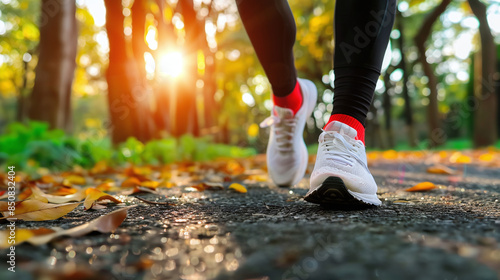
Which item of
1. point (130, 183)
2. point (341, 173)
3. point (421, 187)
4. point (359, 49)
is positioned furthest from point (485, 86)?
point (341, 173)

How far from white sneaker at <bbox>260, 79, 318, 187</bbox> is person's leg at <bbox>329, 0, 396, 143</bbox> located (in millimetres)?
616

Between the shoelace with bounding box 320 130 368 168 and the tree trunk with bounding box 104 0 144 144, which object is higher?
the tree trunk with bounding box 104 0 144 144

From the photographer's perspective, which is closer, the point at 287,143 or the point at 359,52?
the point at 359,52

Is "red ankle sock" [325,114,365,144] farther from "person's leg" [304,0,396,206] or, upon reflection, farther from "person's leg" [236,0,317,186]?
"person's leg" [236,0,317,186]

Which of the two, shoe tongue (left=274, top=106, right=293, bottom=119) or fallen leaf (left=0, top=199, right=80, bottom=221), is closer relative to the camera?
fallen leaf (left=0, top=199, right=80, bottom=221)

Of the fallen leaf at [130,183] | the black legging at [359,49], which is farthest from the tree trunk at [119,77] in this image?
the black legging at [359,49]

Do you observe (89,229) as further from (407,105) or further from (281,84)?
(407,105)

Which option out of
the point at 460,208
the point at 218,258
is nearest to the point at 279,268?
the point at 218,258

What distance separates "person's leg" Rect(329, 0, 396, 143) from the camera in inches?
56.0

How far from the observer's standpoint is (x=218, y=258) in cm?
75

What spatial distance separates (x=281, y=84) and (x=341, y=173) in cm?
83

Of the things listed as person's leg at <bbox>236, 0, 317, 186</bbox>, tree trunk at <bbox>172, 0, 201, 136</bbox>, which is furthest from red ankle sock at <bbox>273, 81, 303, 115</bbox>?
tree trunk at <bbox>172, 0, 201, 136</bbox>

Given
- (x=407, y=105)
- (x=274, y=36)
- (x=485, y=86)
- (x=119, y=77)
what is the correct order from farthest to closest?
1. (x=407, y=105)
2. (x=485, y=86)
3. (x=119, y=77)
4. (x=274, y=36)

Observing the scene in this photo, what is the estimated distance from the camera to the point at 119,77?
6367 millimetres
